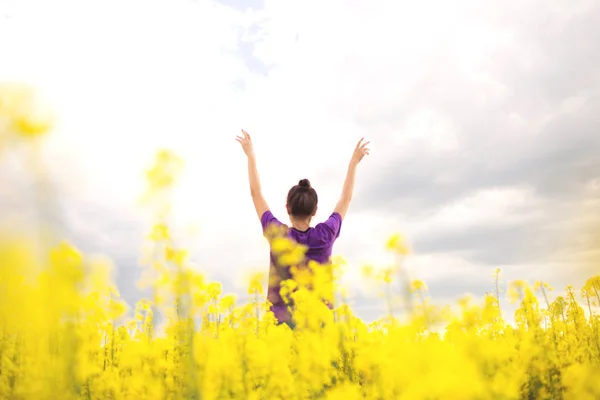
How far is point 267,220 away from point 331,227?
26.7 inches

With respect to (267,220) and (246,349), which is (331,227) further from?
(246,349)

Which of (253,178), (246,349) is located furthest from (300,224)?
(246,349)

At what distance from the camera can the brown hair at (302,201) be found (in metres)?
5.46

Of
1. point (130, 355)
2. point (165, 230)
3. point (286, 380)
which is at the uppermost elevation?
point (165, 230)

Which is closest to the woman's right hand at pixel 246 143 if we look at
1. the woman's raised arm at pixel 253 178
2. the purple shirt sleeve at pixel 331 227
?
the woman's raised arm at pixel 253 178

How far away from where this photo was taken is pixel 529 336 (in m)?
4.07

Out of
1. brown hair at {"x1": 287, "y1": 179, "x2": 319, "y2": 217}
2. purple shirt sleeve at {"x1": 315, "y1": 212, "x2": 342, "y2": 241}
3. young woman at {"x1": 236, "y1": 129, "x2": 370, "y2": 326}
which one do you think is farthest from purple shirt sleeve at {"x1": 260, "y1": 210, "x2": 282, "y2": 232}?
purple shirt sleeve at {"x1": 315, "y1": 212, "x2": 342, "y2": 241}

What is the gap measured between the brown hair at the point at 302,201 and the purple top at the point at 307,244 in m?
0.18

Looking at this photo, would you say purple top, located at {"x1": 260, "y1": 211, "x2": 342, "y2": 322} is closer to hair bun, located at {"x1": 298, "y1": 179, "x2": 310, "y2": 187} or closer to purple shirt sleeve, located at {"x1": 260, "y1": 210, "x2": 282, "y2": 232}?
purple shirt sleeve, located at {"x1": 260, "y1": 210, "x2": 282, "y2": 232}

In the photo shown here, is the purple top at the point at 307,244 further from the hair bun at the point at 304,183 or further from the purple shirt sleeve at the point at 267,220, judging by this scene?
the hair bun at the point at 304,183

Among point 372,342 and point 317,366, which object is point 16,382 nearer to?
point 317,366

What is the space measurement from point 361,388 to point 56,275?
208cm

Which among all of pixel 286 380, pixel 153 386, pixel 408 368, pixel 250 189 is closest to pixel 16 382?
pixel 153 386

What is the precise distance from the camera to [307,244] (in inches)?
211
